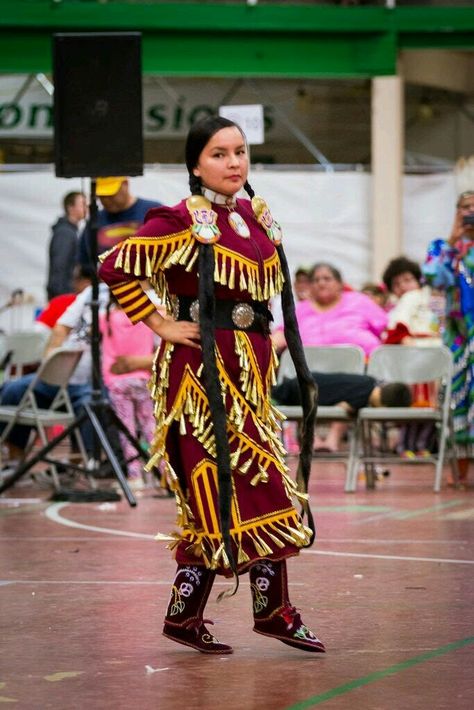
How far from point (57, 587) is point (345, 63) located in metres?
13.0

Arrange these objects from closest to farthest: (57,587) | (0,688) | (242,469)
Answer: (0,688), (242,469), (57,587)

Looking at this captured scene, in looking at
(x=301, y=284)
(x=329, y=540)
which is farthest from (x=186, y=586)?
(x=301, y=284)

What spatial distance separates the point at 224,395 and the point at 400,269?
31.7ft

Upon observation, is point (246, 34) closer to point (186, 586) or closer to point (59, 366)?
point (59, 366)

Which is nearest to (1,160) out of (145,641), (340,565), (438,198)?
(438,198)

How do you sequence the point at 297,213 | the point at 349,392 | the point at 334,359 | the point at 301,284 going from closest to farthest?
the point at 349,392 → the point at 334,359 → the point at 301,284 → the point at 297,213

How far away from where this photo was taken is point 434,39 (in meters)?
18.5

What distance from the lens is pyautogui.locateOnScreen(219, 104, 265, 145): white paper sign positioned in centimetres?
1436

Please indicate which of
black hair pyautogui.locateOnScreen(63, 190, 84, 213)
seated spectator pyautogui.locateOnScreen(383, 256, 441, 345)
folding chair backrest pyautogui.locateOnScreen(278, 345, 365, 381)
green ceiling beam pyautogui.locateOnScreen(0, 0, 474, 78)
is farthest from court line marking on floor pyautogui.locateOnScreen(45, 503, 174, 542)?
green ceiling beam pyautogui.locateOnScreen(0, 0, 474, 78)

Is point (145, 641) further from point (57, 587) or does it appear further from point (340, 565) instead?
point (340, 565)

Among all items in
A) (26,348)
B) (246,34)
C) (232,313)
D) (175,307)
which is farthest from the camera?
(246,34)

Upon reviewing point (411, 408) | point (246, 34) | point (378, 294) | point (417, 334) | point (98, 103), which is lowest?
point (411, 408)

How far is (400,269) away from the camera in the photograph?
14.4 m

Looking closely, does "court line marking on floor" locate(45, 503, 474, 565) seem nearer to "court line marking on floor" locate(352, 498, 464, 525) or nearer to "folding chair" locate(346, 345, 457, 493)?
"court line marking on floor" locate(352, 498, 464, 525)
